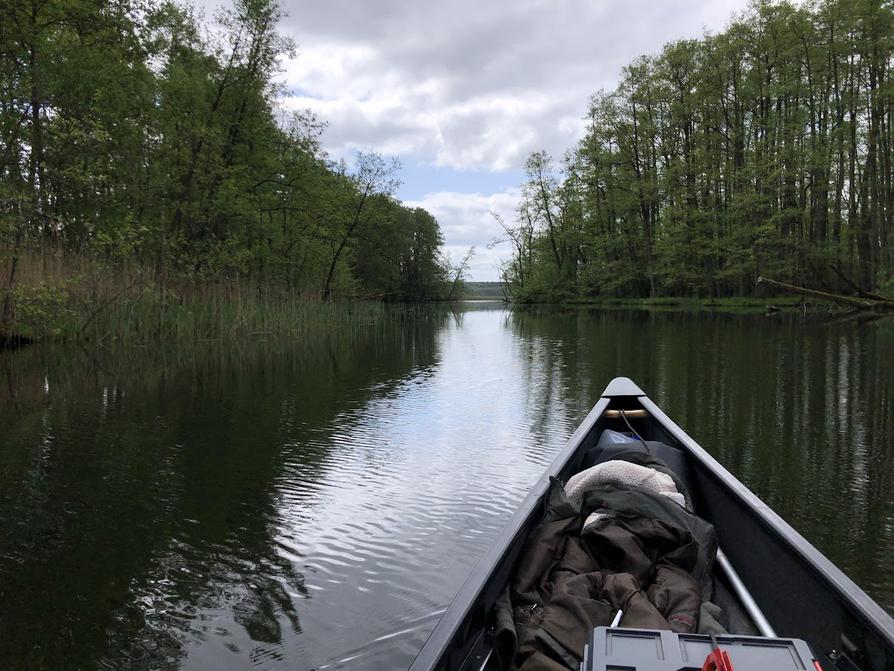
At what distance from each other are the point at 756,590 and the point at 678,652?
1.22 m

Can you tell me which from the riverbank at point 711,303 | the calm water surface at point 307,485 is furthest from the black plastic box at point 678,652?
the riverbank at point 711,303

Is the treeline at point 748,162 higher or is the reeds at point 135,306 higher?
the treeline at point 748,162

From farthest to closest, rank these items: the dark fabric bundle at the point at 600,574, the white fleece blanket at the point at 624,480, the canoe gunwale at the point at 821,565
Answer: the white fleece blanket at the point at 624,480 → the dark fabric bundle at the point at 600,574 → the canoe gunwale at the point at 821,565

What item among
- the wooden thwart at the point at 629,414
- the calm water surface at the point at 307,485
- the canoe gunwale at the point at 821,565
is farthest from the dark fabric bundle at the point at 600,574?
the wooden thwart at the point at 629,414

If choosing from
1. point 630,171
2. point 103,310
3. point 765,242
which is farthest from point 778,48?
point 103,310

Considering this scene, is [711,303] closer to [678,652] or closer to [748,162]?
[748,162]

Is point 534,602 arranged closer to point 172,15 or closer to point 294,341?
point 294,341

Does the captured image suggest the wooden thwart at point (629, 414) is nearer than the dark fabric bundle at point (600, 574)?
No

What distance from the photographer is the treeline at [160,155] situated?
30.5 ft

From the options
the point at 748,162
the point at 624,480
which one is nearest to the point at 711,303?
the point at 748,162

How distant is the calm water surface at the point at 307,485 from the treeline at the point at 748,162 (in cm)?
1577

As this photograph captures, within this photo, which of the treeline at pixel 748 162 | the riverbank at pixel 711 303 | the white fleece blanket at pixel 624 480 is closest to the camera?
the white fleece blanket at pixel 624 480

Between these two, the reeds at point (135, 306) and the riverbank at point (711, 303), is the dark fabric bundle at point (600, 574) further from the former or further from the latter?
the riverbank at point (711, 303)

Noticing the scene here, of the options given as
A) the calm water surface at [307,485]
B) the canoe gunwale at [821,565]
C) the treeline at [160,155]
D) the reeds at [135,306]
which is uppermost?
the treeline at [160,155]
